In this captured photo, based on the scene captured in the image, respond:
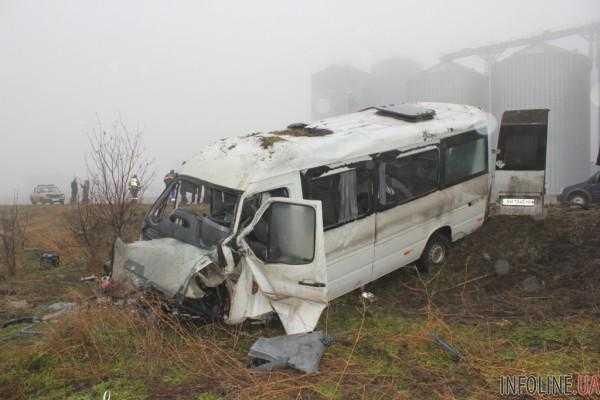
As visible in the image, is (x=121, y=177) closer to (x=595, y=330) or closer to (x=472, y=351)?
(x=472, y=351)

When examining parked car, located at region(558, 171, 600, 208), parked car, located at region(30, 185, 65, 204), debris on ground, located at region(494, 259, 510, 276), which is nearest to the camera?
debris on ground, located at region(494, 259, 510, 276)

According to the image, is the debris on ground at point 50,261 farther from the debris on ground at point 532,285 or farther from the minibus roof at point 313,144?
the debris on ground at point 532,285

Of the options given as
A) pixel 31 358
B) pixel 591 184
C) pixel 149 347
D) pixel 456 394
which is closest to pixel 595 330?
pixel 456 394

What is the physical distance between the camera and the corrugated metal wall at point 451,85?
4047 cm

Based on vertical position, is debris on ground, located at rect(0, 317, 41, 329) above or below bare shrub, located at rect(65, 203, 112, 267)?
below

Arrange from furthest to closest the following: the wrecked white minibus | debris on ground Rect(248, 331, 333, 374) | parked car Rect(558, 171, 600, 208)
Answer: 1. parked car Rect(558, 171, 600, 208)
2. the wrecked white minibus
3. debris on ground Rect(248, 331, 333, 374)

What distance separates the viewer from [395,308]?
719cm

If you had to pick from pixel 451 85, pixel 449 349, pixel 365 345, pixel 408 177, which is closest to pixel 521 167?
pixel 408 177

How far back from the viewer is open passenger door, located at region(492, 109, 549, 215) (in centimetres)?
→ 916

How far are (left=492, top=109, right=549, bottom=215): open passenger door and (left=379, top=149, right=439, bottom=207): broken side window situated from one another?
195cm

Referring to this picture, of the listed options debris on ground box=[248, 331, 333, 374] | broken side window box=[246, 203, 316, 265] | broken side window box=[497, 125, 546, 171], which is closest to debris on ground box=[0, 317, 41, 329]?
broken side window box=[246, 203, 316, 265]

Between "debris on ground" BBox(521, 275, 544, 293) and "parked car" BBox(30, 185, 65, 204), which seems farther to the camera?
"parked car" BBox(30, 185, 65, 204)

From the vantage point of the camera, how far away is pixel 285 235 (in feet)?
19.1

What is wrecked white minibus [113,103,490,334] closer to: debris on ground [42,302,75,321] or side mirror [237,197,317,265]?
side mirror [237,197,317,265]
